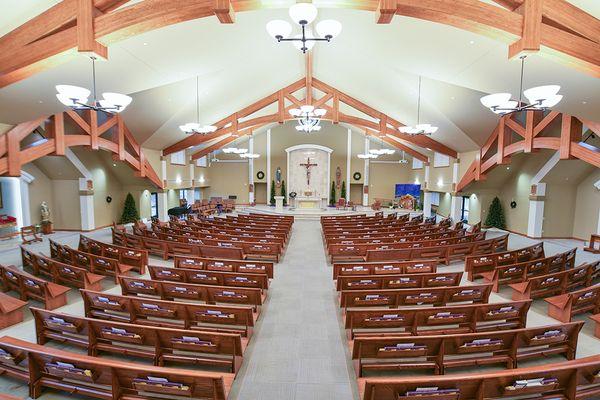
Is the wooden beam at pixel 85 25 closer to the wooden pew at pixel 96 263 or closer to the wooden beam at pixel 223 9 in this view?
the wooden beam at pixel 223 9

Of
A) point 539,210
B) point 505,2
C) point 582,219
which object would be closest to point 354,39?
point 505,2

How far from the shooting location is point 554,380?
8.41 ft

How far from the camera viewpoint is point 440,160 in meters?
15.6

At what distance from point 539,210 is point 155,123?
597 inches

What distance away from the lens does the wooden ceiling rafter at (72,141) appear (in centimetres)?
741

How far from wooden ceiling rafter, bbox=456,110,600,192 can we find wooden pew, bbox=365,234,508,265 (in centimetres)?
303

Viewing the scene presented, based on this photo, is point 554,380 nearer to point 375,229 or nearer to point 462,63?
point 462,63

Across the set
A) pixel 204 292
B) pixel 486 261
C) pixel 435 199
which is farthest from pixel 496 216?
pixel 204 292

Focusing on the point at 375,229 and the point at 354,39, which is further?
the point at 375,229

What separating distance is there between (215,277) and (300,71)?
961 cm

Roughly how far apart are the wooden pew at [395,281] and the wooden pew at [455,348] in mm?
1450

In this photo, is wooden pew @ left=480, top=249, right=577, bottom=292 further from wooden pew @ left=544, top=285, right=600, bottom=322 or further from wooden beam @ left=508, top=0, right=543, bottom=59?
wooden beam @ left=508, top=0, right=543, bottom=59

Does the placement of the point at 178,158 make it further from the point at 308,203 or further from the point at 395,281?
the point at 395,281

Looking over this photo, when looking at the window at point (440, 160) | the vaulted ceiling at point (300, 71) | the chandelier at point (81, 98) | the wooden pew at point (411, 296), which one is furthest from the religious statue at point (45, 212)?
the window at point (440, 160)
